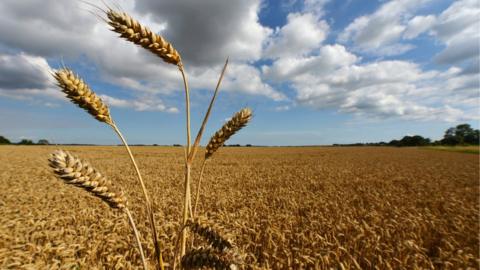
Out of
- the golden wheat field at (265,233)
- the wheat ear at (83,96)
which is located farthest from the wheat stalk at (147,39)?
the golden wheat field at (265,233)

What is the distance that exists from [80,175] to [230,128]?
33.9 inches

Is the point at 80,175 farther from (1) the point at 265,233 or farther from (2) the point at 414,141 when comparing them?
(2) the point at 414,141

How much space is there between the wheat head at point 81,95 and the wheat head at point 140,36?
0.34 meters

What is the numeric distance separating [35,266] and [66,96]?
3.66 meters

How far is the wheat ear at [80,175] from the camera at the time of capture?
106 cm

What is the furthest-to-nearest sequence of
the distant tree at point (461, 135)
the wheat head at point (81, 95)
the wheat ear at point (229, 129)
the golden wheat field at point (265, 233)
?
the distant tree at point (461, 135) → the golden wheat field at point (265, 233) → the wheat ear at point (229, 129) → the wheat head at point (81, 95)

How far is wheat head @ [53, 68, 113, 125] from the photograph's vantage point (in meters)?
1.18

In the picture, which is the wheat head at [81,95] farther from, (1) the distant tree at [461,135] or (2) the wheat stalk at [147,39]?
(1) the distant tree at [461,135]

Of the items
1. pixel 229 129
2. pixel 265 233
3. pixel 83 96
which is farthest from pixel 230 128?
pixel 265 233

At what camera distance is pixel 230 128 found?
64.0 inches

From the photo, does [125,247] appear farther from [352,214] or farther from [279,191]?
[279,191]

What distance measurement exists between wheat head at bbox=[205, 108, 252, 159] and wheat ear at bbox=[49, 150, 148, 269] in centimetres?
64

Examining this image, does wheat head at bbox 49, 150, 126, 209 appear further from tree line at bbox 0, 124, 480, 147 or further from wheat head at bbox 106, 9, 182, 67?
tree line at bbox 0, 124, 480, 147

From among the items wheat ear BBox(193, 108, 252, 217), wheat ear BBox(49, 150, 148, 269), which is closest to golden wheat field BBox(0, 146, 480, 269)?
wheat ear BBox(193, 108, 252, 217)
